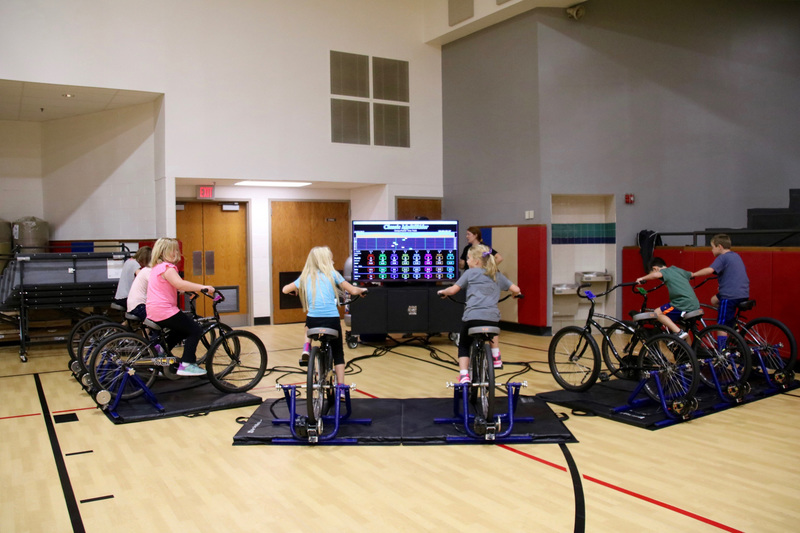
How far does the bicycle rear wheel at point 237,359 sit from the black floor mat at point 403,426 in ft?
1.66

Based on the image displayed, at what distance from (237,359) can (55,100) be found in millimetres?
5586

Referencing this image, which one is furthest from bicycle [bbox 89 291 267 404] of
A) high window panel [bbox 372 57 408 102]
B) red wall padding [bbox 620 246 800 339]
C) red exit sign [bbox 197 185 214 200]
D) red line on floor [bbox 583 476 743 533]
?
red wall padding [bbox 620 246 800 339]

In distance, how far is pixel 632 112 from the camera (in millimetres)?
10289

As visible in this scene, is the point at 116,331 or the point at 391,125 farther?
the point at 391,125

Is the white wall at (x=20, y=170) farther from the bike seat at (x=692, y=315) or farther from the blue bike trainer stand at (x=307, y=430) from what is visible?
the bike seat at (x=692, y=315)

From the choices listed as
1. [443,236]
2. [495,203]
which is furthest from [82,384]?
[495,203]

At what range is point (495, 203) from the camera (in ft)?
34.9

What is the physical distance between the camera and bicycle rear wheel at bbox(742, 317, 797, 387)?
264 inches

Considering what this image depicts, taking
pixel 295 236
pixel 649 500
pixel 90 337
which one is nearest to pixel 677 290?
pixel 649 500

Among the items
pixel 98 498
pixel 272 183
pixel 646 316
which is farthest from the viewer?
pixel 272 183

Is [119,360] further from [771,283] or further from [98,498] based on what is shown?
[771,283]

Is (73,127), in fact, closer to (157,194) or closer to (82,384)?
(157,194)

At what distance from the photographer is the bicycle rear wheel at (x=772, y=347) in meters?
6.70

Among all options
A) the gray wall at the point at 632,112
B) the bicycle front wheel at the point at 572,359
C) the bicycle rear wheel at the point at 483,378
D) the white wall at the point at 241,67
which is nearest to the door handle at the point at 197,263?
the white wall at the point at 241,67
